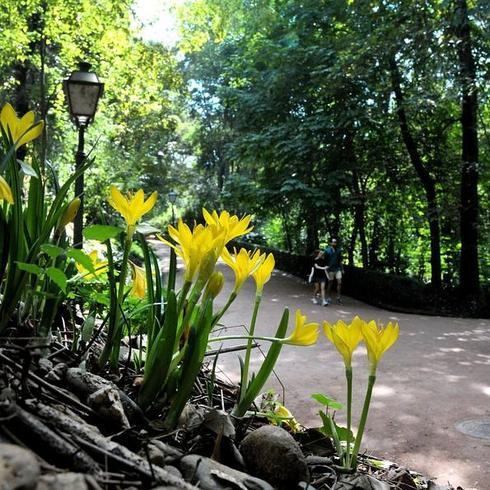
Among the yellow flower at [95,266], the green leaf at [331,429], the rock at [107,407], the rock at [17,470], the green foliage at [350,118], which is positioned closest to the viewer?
the rock at [17,470]

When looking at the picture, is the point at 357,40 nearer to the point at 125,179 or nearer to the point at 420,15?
the point at 420,15

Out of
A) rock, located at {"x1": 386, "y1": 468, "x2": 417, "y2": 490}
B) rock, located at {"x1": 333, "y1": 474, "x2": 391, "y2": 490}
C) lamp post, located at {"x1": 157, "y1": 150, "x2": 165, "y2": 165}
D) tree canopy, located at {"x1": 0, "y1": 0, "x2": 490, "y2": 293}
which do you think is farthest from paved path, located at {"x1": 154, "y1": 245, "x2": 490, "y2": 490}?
lamp post, located at {"x1": 157, "y1": 150, "x2": 165, "y2": 165}

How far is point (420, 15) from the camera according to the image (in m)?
11.4

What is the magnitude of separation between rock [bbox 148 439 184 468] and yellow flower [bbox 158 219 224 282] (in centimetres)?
44

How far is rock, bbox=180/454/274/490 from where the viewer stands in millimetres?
1130

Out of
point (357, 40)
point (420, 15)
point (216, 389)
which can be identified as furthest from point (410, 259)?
point (216, 389)

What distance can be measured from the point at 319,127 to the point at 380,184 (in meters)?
2.74

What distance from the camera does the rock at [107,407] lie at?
4.05 ft

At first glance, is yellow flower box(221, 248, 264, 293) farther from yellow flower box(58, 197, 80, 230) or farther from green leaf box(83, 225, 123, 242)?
yellow flower box(58, 197, 80, 230)

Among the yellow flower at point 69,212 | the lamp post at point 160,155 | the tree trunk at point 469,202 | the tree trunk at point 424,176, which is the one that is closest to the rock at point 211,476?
the yellow flower at point 69,212

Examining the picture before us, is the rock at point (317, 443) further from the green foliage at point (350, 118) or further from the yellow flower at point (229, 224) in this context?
the green foliage at point (350, 118)

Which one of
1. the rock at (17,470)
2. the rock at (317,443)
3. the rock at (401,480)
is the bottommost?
the rock at (401,480)

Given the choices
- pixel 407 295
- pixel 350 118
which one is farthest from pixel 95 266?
pixel 350 118

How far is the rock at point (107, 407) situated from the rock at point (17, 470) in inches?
19.3
